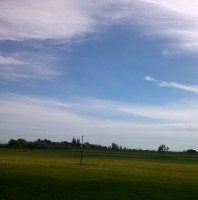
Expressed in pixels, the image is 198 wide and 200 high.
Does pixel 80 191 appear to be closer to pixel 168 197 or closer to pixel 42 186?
pixel 42 186

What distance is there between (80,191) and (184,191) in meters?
7.22

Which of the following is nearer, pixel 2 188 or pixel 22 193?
pixel 22 193

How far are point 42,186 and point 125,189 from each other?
5.34 metres

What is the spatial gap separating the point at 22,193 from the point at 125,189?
7322mm

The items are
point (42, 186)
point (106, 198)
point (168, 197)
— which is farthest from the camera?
point (42, 186)

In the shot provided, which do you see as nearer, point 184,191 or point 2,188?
point 2,188

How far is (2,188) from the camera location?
81.5ft

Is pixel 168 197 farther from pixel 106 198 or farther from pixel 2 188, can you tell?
pixel 2 188

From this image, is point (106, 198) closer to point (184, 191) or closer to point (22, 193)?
point (22, 193)

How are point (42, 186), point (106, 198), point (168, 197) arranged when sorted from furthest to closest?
point (42, 186)
point (168, 197)
point (106, 198)

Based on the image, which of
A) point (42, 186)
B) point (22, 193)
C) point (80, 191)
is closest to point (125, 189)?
point (80, 191)

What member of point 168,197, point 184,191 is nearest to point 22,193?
point 168,197

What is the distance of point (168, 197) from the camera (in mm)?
24047

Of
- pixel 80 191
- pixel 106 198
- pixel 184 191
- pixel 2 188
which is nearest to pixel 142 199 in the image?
pixel 106 198
